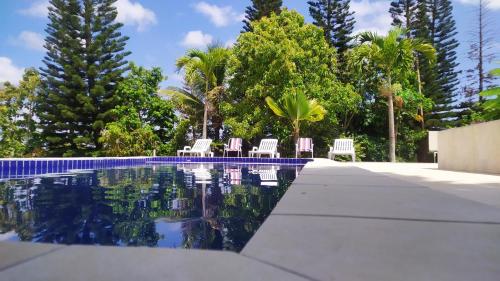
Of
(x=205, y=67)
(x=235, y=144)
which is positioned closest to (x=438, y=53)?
(x=205, y=67)

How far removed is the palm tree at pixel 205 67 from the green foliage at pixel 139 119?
1790 mm

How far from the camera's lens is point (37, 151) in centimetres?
1585

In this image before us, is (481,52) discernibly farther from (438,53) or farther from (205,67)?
(205,67)

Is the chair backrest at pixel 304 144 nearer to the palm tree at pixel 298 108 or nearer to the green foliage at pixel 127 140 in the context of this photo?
the palm tree at pixel 298 108

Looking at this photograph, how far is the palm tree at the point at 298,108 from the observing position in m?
10.6

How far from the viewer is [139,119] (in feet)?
45.9

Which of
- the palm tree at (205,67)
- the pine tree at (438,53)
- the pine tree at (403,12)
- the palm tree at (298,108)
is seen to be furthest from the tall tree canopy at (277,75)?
the pine tree at (403,12)

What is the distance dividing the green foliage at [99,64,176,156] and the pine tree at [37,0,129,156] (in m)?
1.37

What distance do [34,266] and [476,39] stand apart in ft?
71.2

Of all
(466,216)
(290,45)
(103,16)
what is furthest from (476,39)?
(466,216)

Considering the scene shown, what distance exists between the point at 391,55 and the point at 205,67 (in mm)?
6361

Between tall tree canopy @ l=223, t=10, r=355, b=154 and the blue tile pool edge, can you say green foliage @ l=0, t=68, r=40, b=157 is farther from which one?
tall tree canopy @ l=223, t=10, r=355, b=154

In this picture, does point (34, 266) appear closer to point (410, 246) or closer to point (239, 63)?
point (410, 246)

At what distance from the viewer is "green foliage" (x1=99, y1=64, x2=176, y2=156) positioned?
42.8 feet
